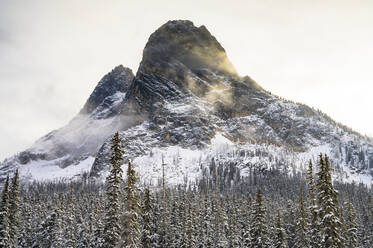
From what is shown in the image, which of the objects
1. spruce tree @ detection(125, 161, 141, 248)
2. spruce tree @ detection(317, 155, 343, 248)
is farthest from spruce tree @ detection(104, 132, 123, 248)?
spruce tree @ detection(317, 155, 343, 248)

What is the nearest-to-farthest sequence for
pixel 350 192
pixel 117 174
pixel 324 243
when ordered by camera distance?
pixel 324 243
pixel 117 174
pixel 350 192

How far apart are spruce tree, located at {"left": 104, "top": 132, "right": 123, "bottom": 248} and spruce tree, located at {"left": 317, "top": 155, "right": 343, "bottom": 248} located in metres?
19.8

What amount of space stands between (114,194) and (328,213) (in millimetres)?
20837

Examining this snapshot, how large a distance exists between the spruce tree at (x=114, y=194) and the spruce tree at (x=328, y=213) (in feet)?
64.9

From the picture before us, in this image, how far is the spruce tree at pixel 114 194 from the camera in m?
35.4

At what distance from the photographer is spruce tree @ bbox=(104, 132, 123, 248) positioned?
3538cm

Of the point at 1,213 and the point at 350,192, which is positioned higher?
the point at 1,213

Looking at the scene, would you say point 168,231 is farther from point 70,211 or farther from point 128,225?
point 128,225

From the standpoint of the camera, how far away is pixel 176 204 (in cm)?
7300

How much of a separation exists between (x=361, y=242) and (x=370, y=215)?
12635 mm

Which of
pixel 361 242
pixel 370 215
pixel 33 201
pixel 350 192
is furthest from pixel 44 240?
pixel 350 192

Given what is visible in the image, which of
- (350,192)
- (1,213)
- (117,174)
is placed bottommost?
(350,192)

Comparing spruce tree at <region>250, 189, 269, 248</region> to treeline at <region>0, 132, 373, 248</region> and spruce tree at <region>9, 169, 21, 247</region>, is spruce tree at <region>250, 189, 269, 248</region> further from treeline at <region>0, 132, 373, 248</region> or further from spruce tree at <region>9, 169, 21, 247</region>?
spruce tree at <region>9, 169, 21, 247</region>

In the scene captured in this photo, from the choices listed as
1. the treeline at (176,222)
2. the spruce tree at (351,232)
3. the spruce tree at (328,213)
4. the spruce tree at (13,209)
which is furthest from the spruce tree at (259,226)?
the spruce tree at (13,209)
